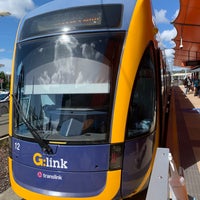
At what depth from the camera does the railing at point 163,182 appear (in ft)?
7.93

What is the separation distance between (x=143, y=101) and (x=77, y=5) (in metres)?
1.63

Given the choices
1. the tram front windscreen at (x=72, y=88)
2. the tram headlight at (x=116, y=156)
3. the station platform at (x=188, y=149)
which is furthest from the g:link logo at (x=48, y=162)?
the station platform at (x=188, y=149)

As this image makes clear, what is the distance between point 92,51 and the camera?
11.7ft

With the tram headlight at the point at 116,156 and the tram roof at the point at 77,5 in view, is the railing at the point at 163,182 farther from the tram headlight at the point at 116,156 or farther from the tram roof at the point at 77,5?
the tram roof at the point at 77,5

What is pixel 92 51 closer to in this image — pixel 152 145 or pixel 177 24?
pixel 152 145

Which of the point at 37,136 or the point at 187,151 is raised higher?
the point at 37,136

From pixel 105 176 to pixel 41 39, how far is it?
79.2 inches

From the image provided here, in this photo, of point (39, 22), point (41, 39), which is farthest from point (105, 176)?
point (39, 22)

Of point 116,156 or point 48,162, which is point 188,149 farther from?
point 48,162

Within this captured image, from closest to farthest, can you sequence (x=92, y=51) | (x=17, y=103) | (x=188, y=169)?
(x=92, y=51), (x=17, y=103), (x=188, y=169)

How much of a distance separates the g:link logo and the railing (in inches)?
47.2

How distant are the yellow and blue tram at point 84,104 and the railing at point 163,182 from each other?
2.10 feet

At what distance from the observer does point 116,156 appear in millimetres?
3365

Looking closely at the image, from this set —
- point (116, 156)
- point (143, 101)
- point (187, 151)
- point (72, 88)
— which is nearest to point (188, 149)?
point (187, 151)
